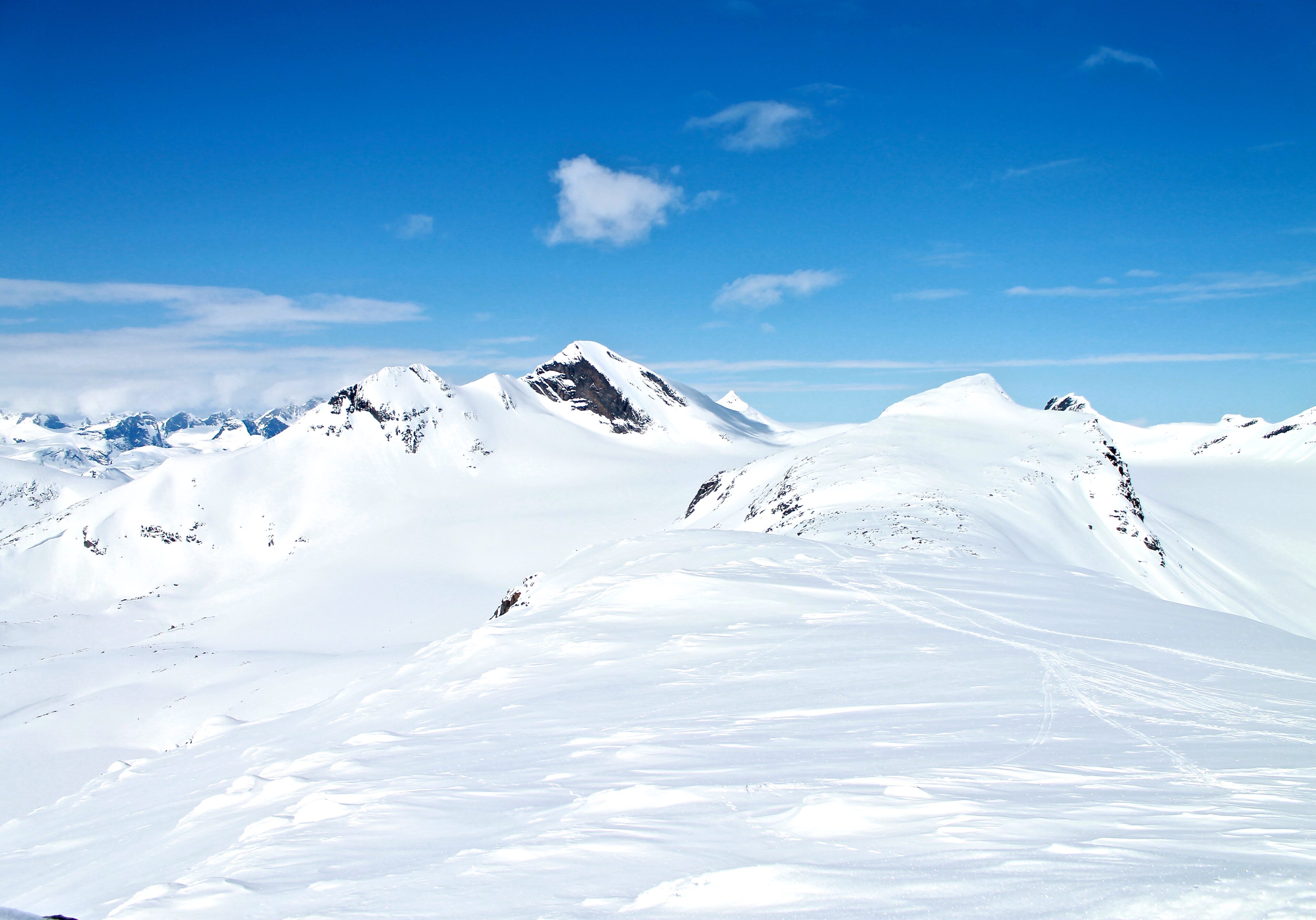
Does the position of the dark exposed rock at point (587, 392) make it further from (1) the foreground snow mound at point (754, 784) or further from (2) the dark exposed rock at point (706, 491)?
(1) the foreground snow mound at point (754, 784)

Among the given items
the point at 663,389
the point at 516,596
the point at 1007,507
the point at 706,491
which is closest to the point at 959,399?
the point at 706,491

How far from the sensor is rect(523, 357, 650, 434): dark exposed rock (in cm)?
13328

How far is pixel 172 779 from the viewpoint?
959 cm

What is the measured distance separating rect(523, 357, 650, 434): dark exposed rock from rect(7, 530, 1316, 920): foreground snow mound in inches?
4694

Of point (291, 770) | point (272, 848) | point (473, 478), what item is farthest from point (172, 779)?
point (473, 478)

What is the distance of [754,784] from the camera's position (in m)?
5.31

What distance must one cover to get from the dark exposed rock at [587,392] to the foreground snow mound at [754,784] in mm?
119223

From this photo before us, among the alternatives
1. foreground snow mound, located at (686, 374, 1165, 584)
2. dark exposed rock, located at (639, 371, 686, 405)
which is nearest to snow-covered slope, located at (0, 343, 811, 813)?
dark exposed rock, located at (639, 371, 686, 405)

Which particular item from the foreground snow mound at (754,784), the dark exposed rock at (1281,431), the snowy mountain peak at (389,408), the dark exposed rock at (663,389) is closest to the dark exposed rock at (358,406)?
the snowy mountain peak at (389,408)

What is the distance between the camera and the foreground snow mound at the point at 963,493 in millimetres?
25906

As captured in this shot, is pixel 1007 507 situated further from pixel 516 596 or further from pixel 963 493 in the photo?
pixel 516 596

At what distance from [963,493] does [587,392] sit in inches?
4283

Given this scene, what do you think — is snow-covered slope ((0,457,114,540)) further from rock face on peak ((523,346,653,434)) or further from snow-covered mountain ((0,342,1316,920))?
snow-covered mountain ((0,342,1316,920))

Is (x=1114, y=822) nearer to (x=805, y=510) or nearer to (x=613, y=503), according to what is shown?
(x=805, y=510)
